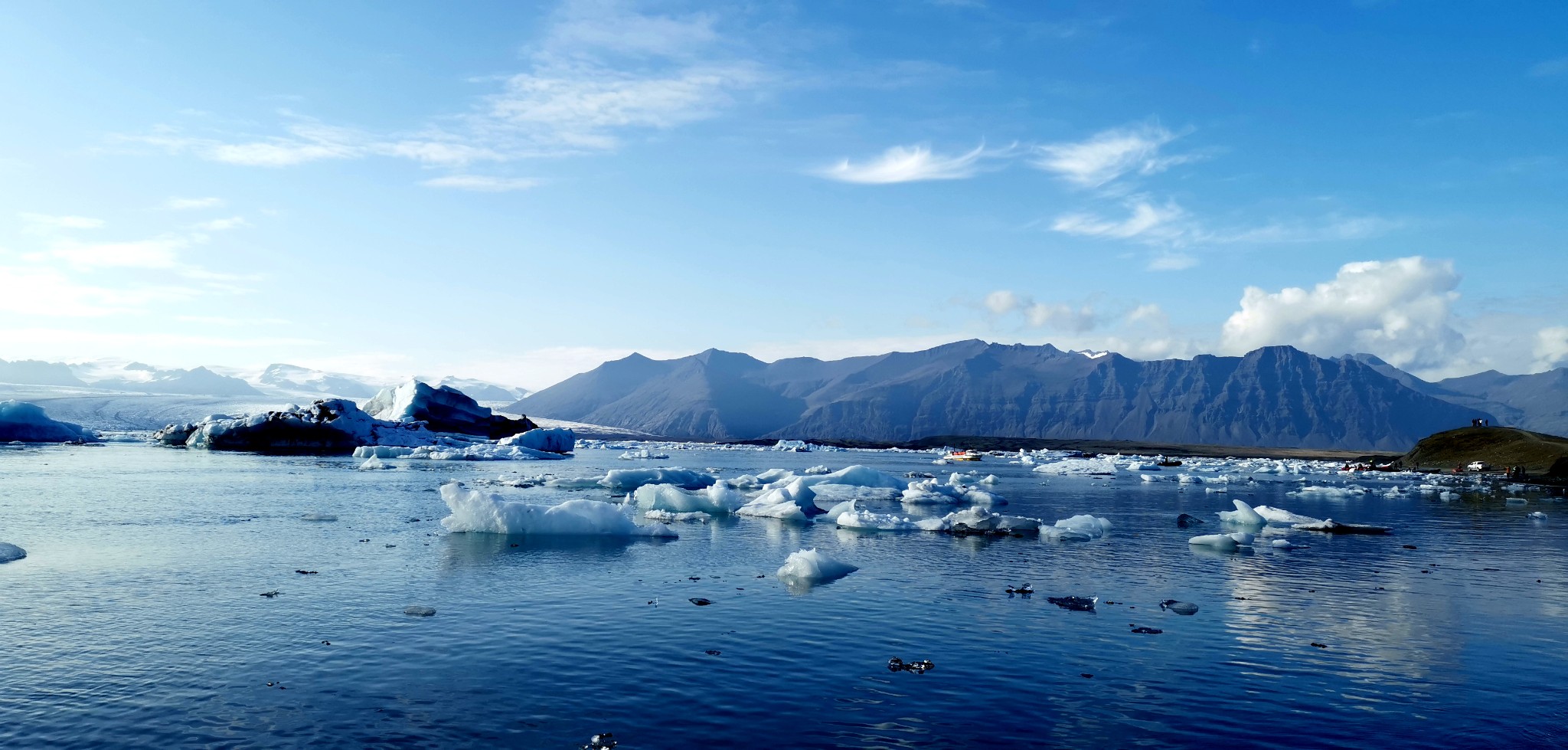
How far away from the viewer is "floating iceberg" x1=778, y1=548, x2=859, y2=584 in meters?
22.1

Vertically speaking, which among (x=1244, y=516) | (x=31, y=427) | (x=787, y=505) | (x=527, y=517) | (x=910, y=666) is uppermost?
(x=31, y=427)

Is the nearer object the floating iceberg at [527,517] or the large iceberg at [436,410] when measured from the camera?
the floating iceberg at [527,517]

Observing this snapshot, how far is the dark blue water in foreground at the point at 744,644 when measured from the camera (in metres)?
11.4

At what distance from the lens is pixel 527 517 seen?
95.7ft

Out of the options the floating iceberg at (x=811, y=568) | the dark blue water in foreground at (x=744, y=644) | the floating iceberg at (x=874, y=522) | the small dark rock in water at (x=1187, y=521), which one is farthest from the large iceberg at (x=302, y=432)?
the floating iceberg at (x=811, y=568)

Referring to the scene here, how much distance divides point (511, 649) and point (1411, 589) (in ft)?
71.8

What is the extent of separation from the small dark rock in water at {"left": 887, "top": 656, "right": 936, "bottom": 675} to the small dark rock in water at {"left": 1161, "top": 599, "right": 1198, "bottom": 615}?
746 cm

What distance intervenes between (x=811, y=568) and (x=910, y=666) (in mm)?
7846

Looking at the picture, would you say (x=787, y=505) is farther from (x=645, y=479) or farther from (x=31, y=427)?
(x=31, y=427)

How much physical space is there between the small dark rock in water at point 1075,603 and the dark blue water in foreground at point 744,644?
386mm

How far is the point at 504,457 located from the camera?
310 ft

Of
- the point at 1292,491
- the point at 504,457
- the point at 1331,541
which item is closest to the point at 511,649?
the point at 1331,541

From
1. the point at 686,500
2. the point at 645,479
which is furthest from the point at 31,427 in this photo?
the point at 686,500

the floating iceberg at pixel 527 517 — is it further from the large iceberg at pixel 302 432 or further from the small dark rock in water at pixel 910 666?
the large iceberg at pixel 302 432
